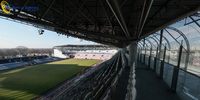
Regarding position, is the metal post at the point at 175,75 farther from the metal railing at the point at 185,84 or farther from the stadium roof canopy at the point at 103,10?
the stadium roof canopy at the point at 103,10

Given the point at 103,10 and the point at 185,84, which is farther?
the point at 103,10

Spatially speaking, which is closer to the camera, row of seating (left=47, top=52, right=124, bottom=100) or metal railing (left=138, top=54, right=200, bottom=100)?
metal railing (left=138, top=54, right=200, bottom=100)

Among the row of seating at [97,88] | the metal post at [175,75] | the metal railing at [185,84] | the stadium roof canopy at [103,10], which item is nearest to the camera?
the metal railing at [185,84]

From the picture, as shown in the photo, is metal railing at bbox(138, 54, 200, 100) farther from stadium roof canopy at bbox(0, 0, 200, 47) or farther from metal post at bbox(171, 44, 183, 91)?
stadium roof canopy at bbox(0, 0, 200, 47)

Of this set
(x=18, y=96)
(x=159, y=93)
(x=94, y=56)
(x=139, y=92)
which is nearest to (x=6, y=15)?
(x=139, y=92)

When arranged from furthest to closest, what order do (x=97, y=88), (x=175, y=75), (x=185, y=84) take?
(x=97, y=88)
(x=175, y=75)
(x=185, y=84)

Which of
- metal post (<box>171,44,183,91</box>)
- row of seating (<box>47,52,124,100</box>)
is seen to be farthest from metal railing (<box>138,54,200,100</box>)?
row of seating (<box>47,52,124,100</box>)

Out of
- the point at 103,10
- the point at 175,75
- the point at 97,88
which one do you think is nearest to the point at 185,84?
the point at 175,75

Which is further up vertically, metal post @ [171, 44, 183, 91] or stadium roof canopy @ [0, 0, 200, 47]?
stadium roof canopy @ [0, 0, 200, 47]

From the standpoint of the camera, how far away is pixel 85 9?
539 inches

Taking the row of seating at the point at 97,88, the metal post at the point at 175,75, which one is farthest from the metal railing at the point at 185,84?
the row of seating at the point at 97,88

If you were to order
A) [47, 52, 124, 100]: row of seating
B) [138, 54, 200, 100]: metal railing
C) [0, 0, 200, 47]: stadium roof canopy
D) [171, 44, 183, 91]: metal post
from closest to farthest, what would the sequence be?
1. [138, 54, 200, 100]: metal railing
2. [0, 0, 200, 47]: stadium roof canopy
3. [171, 44, 183, 91]: metal post
4. [47, 52, 124, 100]: row of seating

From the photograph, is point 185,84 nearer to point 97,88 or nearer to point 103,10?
point 103,10

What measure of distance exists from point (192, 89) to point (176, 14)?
590 centimetres
